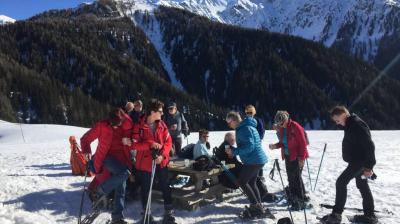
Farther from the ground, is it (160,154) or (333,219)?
(160,154)

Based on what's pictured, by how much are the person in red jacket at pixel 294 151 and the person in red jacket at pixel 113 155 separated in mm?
2987

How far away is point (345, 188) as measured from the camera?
8.10 m

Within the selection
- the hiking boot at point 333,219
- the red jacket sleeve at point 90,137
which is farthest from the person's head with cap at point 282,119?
the red jacket sleeve at point 90,137

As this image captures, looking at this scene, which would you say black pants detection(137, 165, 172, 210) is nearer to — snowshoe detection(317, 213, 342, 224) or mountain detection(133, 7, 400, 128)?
snowshoe detection(317, 213, 342, 224)

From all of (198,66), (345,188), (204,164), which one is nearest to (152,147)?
(204,164)

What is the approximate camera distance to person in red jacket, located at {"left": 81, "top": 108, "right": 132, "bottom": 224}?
26.1 ft

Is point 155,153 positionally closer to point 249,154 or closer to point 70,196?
point 249,154

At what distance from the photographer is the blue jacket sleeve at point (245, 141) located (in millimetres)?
8188

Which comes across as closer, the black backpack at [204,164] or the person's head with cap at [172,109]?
the black backpack at [204,164]

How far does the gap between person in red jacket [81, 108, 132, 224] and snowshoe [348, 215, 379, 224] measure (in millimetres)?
3989

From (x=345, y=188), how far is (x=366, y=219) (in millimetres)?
676

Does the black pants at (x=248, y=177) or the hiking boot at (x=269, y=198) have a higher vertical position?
the black pants at (x=248, y=177)

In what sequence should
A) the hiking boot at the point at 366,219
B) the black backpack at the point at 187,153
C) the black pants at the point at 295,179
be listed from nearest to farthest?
the hiking boot at the point at 366,219, the black pants at the point at 295,179, the black backpack at the point at 187,153

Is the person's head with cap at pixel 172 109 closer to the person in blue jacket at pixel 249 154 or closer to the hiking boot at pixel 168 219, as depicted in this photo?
the person in blue jacket at pixel 249 154
